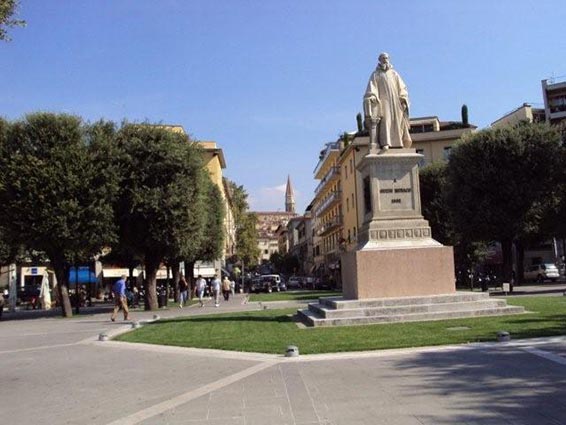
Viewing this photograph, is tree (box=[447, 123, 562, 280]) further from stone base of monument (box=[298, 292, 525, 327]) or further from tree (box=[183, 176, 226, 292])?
tree (box=[183, 176, 226, 292])

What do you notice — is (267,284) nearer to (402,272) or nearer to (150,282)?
(150,282)

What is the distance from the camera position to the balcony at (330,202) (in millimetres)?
71312

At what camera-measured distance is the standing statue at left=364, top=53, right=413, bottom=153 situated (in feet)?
57.0

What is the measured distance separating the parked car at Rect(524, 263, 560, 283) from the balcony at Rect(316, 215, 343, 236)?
22386 mm

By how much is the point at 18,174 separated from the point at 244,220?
63.4 m

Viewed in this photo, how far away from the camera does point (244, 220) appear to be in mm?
89750

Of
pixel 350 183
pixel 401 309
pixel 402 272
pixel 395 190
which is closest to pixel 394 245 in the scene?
pixel 402 272

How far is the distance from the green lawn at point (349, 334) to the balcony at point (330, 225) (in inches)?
2099

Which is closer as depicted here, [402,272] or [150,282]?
[402,272]

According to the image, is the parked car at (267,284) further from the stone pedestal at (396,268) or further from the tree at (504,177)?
the stone pedestal at (396,268)

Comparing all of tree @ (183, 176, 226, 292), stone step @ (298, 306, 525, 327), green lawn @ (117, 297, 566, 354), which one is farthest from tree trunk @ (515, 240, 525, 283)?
stone step @ (298, 306, 525, 327)

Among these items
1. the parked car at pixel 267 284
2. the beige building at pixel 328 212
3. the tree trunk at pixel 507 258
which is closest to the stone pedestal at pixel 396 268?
the tree trunk at pixel 507 258

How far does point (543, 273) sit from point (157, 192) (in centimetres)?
3606

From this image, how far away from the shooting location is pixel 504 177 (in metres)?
32.9
